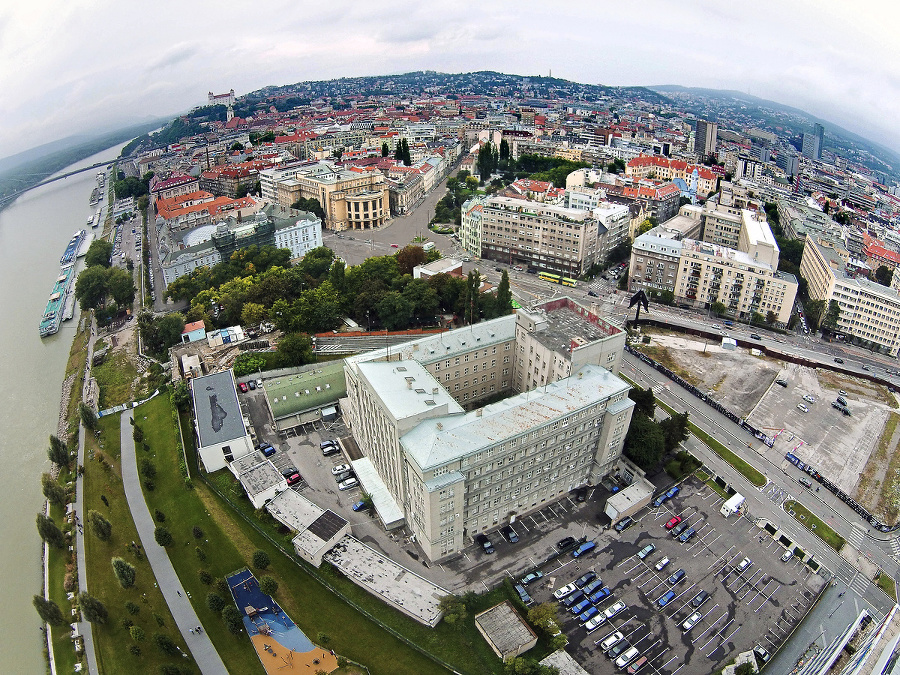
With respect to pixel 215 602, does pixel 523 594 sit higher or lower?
lower

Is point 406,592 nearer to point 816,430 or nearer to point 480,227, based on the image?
point 816,430

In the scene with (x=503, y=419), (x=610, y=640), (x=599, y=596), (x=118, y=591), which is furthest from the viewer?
(x=503, y=419)

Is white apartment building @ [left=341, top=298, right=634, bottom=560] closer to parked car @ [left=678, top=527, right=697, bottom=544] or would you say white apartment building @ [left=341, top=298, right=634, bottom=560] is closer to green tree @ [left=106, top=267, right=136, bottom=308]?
parked car @ [left=678, top=527, right=697, bottom=544]

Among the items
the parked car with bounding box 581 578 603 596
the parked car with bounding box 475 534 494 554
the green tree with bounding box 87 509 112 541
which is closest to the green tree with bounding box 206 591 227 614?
the green tree with bounding box 87 509 112 541

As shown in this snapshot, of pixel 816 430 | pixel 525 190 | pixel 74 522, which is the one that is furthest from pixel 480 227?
pixel 74 522

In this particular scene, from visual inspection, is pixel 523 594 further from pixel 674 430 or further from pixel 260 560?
pixel 674 430

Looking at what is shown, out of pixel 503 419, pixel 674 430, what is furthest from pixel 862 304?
pixel 503 419

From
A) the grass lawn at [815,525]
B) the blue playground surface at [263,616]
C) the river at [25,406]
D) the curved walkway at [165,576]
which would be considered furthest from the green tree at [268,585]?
the grass lawn at [815,525]
